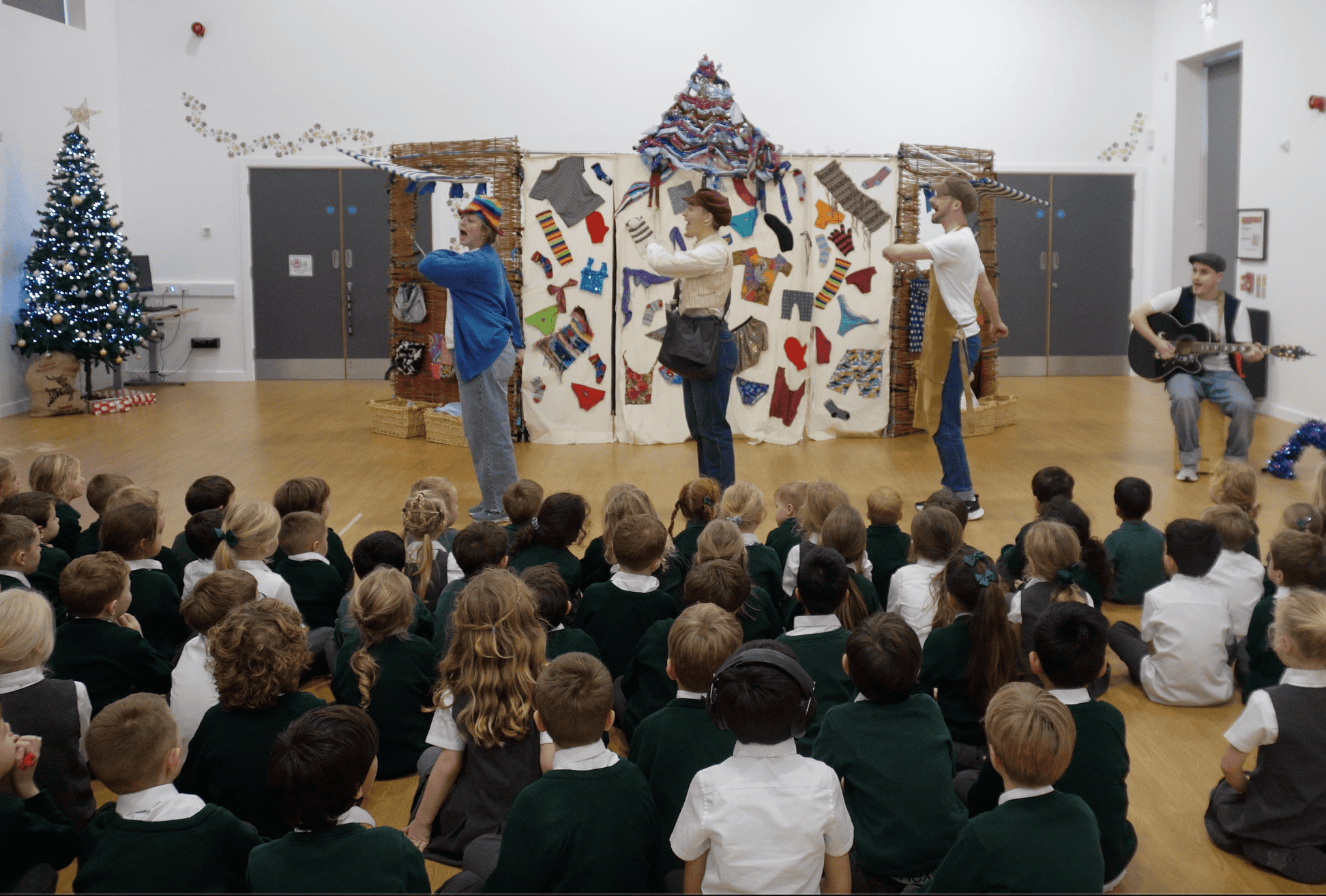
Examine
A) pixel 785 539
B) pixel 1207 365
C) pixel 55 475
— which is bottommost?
pixel 785 539

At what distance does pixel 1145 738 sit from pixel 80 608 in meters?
3.24

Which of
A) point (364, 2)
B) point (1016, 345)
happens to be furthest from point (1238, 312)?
point (364, 2)

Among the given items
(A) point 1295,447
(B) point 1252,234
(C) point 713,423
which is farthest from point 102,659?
(B) point 1252,234

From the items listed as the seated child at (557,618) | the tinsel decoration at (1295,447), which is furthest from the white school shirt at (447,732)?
the tinsel decoration at (1295,447)

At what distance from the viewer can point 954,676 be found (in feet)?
10.6

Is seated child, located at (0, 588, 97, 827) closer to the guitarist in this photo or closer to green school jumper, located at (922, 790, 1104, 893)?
green school jumper, located at (922, 790, 1104, 893)

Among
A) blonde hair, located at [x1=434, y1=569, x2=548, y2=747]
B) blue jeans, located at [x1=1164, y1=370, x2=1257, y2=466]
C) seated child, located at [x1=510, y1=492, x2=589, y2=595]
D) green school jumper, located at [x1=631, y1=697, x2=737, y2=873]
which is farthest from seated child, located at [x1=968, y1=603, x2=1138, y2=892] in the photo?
blue jeans, located at [x1=1164, y1=370, x2=1257, y2=466]

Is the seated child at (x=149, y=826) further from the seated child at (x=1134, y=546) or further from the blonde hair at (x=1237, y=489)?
the blonde hair at (x=1237, y=489)

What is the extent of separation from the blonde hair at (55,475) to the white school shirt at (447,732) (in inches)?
107

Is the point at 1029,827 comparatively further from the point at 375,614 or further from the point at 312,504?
the point at 312,504

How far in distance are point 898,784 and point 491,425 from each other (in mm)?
3815

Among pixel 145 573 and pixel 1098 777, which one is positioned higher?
pixel 145 573

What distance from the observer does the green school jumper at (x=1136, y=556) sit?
4.59 m

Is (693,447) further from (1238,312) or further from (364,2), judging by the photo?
(364,2)
